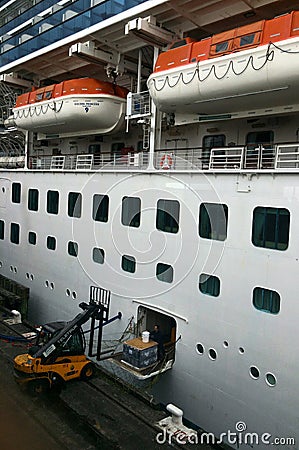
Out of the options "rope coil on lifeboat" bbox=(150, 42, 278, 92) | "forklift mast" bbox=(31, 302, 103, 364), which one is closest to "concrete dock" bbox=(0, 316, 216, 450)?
"forklift mast" bbox=(31, 302, 103, 364)

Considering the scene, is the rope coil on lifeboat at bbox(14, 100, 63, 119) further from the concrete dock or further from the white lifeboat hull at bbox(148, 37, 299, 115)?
the concrete dock

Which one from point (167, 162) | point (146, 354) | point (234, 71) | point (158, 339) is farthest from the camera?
point (167, 162)

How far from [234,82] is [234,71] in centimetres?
22

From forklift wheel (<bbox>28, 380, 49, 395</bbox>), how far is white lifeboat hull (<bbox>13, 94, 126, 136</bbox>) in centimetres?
788

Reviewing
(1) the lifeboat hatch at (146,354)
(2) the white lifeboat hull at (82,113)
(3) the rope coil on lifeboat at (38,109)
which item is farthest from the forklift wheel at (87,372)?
(3) the rope coil on lifeboat at (38,109)

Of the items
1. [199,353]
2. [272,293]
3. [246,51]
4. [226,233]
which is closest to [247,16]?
[246,51]

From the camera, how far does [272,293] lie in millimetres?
8203

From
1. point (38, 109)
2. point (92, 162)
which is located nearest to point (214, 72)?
point (92, 162)

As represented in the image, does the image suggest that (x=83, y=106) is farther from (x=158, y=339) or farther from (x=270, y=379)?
(x=270, y=379)

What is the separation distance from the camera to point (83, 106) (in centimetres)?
1269

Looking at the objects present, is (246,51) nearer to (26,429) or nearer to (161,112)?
(161,112)

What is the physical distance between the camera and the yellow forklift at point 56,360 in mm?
8391
